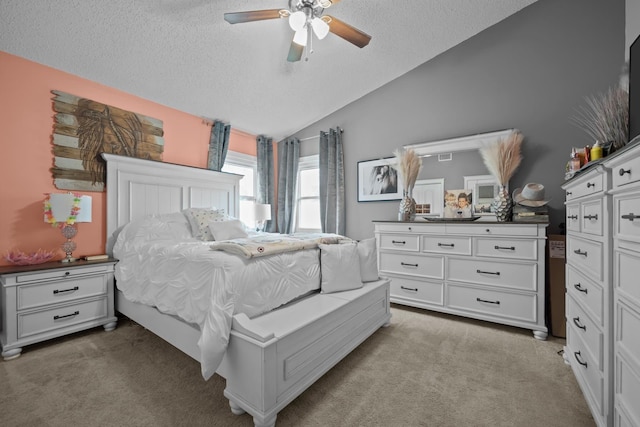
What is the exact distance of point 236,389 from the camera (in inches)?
53.6

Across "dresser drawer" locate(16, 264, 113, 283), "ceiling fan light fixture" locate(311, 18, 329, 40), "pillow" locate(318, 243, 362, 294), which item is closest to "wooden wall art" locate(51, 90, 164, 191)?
"dresser drawer" locate(16, 264, 113, 283)

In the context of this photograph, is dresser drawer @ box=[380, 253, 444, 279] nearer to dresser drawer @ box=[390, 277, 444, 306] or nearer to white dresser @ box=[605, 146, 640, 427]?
dresser drawer @ box=[390, 277, 444, 306]

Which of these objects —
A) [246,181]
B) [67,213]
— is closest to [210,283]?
[67,213]

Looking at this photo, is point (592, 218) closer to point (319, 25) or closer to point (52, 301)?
point (319, 25)

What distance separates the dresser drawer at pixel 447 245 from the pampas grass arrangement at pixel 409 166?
73 centimetres

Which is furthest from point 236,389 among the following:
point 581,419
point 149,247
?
point 581,419

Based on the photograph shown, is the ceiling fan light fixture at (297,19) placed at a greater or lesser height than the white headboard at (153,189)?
greater

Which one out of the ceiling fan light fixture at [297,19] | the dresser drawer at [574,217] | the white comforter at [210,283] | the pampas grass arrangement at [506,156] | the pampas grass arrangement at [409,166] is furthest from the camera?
the pampas grass arrangement at [409,166]

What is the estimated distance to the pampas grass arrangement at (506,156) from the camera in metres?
2.63

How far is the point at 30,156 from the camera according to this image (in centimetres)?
235

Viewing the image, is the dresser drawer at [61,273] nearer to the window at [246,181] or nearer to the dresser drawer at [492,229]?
the window at [246,181]

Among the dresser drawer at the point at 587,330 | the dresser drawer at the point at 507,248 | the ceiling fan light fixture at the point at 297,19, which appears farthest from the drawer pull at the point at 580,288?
the ceiling fan light fixture at the point at 297,19

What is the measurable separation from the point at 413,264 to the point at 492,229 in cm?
80

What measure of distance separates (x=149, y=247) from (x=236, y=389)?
58.3 inches
